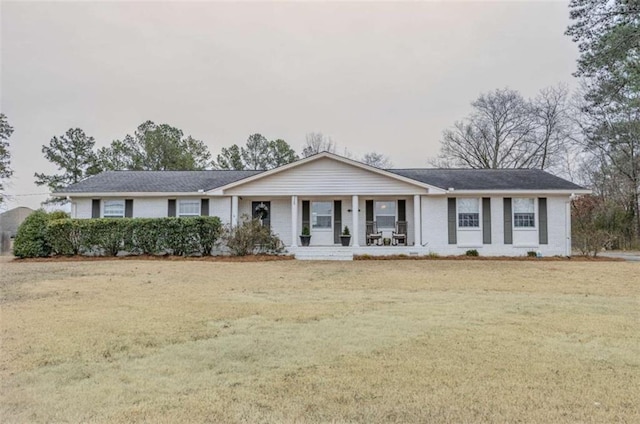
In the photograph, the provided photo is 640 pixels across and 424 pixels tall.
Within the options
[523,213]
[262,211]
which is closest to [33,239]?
[262,211]

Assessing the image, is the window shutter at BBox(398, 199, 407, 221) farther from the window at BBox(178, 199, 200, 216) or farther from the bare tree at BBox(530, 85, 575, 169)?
the bare tree at BBox(530, 85, 575, 169)

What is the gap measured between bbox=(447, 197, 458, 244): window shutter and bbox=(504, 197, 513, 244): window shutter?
6.74ft

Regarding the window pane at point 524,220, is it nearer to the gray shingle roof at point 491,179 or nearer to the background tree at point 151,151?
the gray shingle roof at point 491,179

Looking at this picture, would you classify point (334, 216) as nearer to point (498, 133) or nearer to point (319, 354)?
point (319, 354)

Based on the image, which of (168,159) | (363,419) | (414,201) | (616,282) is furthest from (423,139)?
(363,419)

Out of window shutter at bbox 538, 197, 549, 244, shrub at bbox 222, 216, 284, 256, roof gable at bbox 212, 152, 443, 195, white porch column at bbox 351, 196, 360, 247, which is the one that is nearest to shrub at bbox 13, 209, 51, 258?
roof gable at bbox 212, 152, 443, 195

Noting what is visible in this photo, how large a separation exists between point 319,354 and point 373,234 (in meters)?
13.9

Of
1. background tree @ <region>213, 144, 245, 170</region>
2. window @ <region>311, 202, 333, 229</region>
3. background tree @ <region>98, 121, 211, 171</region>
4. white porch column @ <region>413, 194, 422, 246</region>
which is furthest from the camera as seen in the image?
background tree @ <region>213, 144, 245, 170</region>

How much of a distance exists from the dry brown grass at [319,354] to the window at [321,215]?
379 inches

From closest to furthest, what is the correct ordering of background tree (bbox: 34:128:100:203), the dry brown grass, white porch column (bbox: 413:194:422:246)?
the dry brown grass
white porch column (bbox: 413:194:422:246)
background tree (bbox: 34:128:100:203)

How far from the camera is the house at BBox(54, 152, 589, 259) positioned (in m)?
17.0

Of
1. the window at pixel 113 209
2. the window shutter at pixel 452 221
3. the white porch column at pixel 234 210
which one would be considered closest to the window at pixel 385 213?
→ the window shutter at pixel 452 221

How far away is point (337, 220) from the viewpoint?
18312 mm

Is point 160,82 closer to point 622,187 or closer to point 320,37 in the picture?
point 320,37
